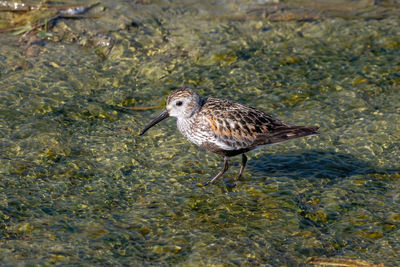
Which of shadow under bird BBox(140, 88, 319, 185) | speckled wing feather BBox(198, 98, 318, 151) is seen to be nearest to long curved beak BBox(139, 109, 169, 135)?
shadow under bird BBox(140, 88, 319, 185)

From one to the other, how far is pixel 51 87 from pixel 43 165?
220 cm

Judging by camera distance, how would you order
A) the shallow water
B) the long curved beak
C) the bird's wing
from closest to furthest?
the shallow water < the bird's wing < the long curved beak

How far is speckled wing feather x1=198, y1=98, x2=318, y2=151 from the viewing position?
7625mm

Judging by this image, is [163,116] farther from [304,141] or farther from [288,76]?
[288,76]

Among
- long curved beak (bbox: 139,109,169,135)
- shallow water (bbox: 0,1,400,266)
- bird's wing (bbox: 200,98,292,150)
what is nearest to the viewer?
shallow water (bbox: 0,1,400,266)

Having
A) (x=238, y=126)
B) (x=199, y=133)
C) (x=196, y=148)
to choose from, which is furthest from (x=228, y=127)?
(x=196, y=148)

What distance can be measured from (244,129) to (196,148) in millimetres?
1193

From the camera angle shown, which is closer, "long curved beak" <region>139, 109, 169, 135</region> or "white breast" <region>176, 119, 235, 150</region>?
"white breast" <region>176, 119, 235, 150</region>

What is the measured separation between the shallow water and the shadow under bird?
0.54 metres

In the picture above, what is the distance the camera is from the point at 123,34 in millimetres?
11117

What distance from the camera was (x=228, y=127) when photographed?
300 inches

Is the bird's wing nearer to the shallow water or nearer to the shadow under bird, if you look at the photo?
the shadow under bird

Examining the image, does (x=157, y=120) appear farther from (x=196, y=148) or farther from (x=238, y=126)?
(x=238, y=126)

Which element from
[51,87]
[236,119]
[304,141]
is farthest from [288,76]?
[51,87]
